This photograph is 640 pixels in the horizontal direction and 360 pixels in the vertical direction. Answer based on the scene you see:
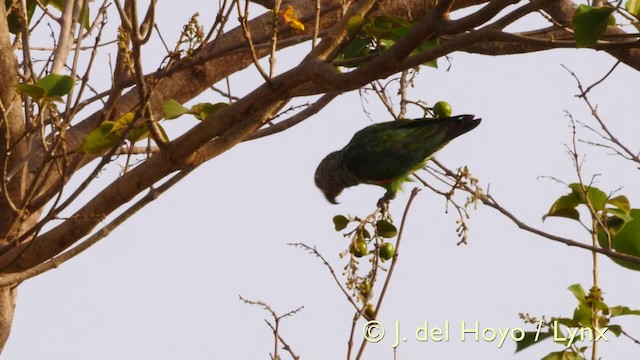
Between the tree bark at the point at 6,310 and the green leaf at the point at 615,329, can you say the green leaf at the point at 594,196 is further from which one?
the tree bark at the point at 6,310

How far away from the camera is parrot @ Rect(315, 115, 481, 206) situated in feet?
10.8

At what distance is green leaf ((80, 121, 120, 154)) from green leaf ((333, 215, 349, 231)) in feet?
2.56

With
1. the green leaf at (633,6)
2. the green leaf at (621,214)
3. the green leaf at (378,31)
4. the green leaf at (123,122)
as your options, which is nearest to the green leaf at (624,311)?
the green leaf at (621,214)

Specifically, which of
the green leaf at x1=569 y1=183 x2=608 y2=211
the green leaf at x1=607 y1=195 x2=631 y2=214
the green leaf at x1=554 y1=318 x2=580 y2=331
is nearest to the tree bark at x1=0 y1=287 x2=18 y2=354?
the green leaf at x1=554 y1=318 x2=580 y2=331

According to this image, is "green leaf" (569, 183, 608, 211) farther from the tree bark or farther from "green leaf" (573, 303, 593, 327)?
the tree bark

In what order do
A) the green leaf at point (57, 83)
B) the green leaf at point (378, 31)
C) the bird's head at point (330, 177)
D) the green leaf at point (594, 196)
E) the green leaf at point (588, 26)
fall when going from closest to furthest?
1. the green leaf at point (588, 26)
2. the green leaf at point (378, 31)
3. the green leaf at point (57, 83)
4. the green leaf at point (594, 196)
5. the bird's head at point (330, 177)

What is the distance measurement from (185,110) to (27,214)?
948 mm

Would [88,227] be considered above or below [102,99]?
below

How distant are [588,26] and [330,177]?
149cm

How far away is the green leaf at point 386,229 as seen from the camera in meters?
3.04

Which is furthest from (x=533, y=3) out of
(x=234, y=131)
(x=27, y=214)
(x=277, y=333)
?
(x=27, y=214)

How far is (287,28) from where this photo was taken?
11.6ft

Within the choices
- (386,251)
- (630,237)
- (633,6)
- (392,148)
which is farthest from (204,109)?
(630,237)

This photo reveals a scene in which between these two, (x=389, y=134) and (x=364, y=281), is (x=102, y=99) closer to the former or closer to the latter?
(x=389, y=134)
